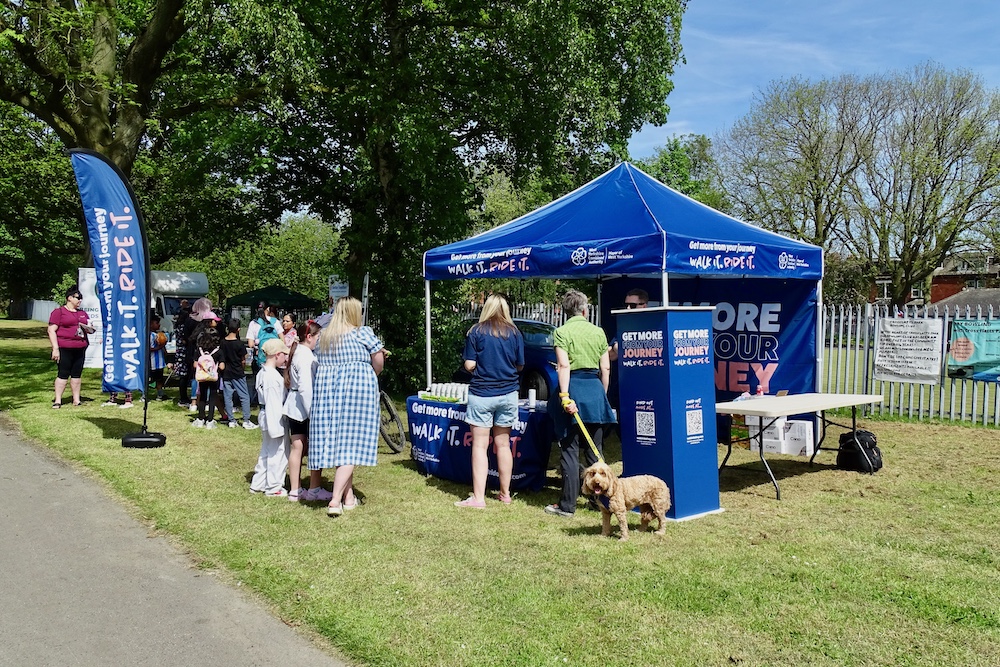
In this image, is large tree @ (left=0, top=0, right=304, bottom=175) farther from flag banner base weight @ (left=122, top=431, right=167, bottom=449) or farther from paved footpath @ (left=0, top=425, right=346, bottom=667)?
paved footpath @ (left=0, top=425, right=346, bottom=667)

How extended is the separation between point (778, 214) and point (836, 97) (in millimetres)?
5748

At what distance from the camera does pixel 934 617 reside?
425 centimetres

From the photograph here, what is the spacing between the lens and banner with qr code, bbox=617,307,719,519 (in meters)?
6.14

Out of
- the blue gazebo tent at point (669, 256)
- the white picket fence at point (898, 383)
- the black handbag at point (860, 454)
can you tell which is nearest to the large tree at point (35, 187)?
the blue gazebo tent at point (669, 256)

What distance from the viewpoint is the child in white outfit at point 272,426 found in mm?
6930

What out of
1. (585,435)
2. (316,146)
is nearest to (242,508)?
(585,435)

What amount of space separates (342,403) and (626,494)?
94.7 inches

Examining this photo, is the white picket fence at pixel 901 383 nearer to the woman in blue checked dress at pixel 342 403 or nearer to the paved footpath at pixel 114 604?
the woman in blue checked dress at pixel 342 403

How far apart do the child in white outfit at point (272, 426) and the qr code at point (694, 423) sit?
358 centimetres

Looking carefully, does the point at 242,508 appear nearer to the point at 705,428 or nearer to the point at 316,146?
the point at 705,428

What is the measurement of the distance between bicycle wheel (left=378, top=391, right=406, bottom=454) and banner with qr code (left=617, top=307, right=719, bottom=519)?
3.69 metres

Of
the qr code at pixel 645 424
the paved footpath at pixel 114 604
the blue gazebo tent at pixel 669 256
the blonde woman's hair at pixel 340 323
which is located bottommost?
the paved footpath at pixel 114 604

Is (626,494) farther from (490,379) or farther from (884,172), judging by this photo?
(884,172)

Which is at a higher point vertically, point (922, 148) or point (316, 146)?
point (922, 148)
